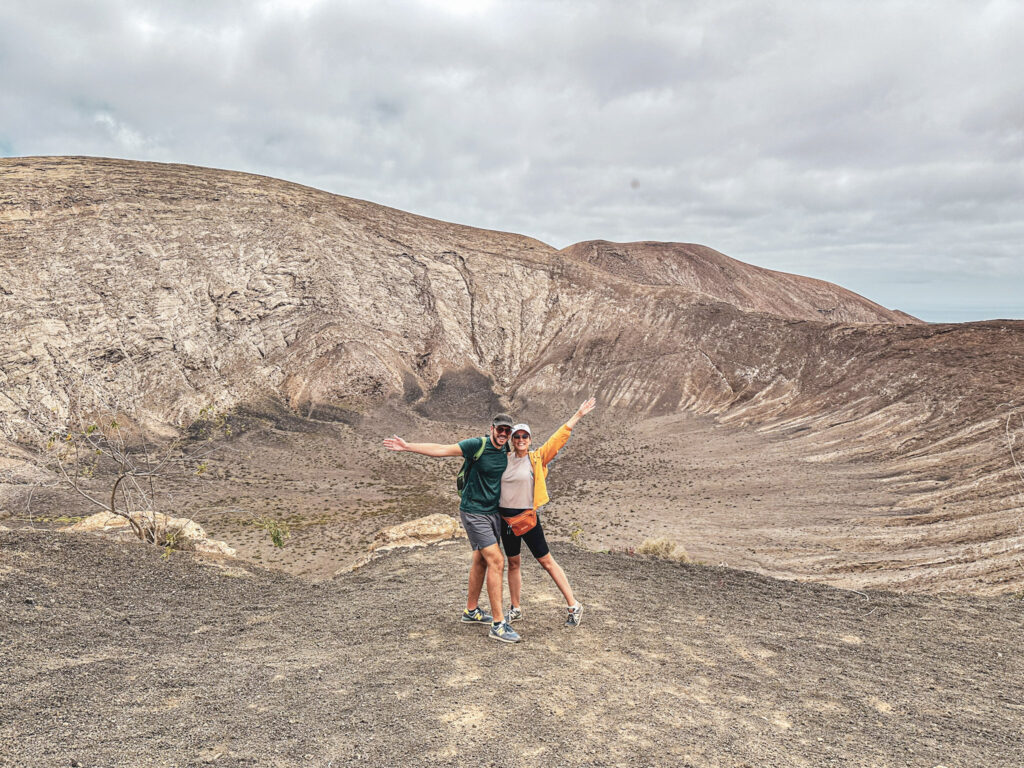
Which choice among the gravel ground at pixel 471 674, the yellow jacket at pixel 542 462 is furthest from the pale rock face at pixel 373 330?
the yellow jacket at pixel 542 462

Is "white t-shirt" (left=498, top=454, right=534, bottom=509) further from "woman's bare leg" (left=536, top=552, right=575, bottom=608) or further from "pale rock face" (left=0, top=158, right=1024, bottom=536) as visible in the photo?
"pale rock face" (left=0, top=158, right=1024, bottom=536)

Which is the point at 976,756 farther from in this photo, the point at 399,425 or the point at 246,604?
the point at 399,425

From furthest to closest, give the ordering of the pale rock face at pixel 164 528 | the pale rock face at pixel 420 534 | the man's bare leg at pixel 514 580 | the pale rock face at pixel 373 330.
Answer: the pale rock face at pixel 373 330 < the pale rock face at pixel 420 534 < the pale rock face at pixel 164 528 < the man's bare leg at pixel 514 580

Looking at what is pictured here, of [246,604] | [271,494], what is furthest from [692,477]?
[246,604]

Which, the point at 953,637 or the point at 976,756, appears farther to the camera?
the point at 953,637

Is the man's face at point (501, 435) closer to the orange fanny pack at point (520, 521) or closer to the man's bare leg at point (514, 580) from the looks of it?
the orange fanny pack at point (520, 521)

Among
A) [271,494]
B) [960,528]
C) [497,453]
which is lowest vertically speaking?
[271,494]

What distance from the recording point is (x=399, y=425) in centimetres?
3903

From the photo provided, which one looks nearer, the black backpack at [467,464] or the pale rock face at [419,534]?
the black backpack at [467,464]

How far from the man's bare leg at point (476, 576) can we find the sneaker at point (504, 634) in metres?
0.38

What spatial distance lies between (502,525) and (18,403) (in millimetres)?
37038

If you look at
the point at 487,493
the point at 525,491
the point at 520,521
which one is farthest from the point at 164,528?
the point at 525,491

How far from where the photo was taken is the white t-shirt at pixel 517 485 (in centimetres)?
545

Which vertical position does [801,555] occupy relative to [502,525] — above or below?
below
